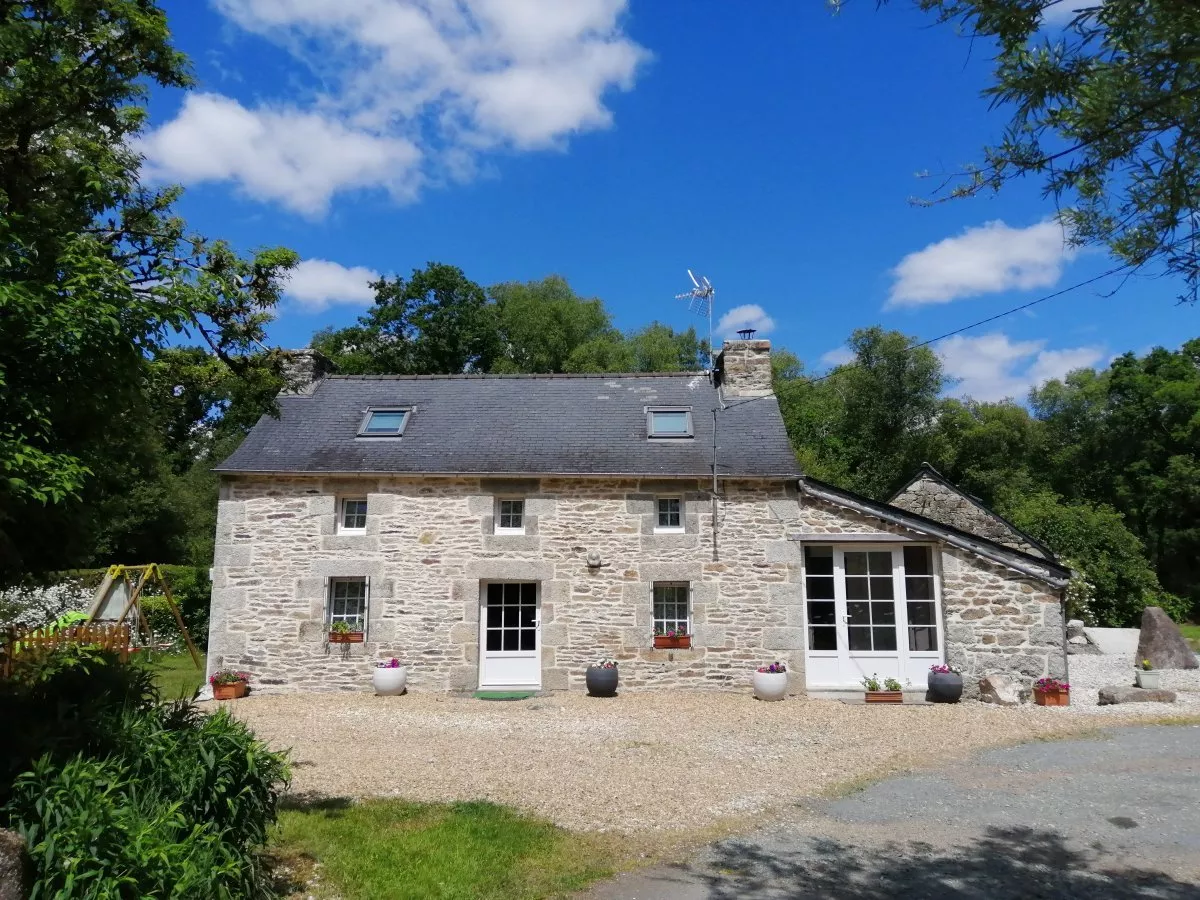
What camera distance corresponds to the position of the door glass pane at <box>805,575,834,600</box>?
12352mm

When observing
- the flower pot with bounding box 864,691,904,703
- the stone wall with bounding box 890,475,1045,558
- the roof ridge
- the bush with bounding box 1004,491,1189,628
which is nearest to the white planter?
the roof ridge

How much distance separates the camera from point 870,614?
12250 mm

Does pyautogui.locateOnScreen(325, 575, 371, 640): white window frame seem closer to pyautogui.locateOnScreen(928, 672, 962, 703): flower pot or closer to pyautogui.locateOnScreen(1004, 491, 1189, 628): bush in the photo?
pyautogui.locateOnScreen(928, 672, 962, 703): flower pot

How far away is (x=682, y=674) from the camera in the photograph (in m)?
12.2

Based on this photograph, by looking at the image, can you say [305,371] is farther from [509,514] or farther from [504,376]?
[509,514]

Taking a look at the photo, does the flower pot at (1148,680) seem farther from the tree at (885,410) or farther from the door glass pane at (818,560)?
the tree at (885,410)

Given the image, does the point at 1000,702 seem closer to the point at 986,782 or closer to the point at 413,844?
the point at 986,782

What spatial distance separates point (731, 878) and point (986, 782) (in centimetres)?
366

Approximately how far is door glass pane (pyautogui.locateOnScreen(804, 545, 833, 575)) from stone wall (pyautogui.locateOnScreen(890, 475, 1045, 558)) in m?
4.18

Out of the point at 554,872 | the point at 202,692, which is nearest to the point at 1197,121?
the point at 554,872

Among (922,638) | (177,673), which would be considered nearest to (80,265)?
(922,638)

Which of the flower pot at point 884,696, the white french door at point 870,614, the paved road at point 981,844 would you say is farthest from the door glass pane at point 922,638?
the paved road at point 981,844

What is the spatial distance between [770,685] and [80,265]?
1017 centimetres

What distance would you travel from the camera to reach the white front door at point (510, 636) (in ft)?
40.7
